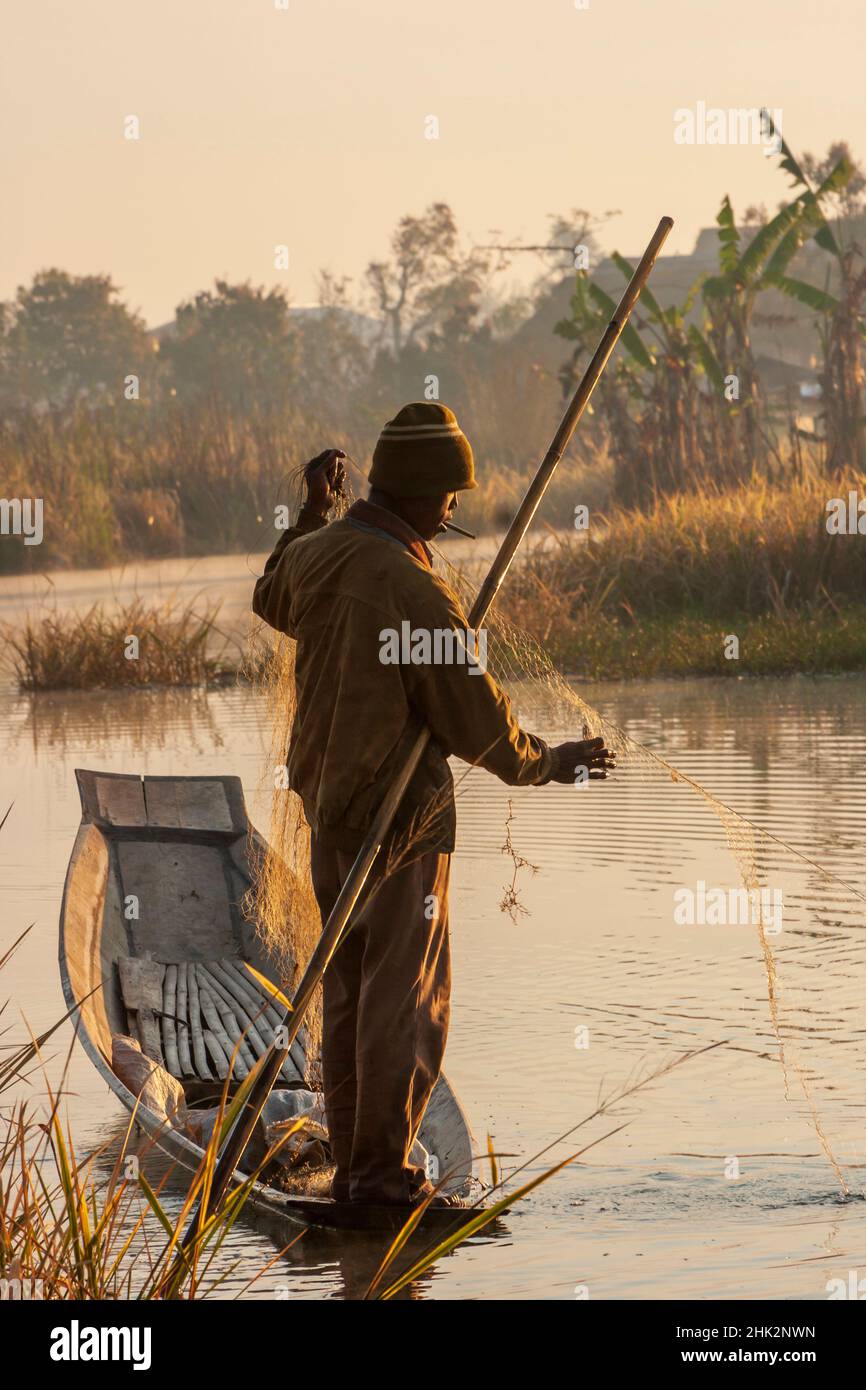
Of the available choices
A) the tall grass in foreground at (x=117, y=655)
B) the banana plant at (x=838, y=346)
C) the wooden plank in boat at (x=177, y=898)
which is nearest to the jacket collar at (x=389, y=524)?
the wooden plank in boat at (x=177, y=898)

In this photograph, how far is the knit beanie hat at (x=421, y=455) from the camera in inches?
195

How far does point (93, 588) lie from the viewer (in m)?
27.0

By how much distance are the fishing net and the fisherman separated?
0.75 ft

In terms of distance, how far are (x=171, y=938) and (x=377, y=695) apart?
3.47 metres

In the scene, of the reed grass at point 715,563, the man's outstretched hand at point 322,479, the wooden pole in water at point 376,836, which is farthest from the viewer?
the reed grass at point 715,563

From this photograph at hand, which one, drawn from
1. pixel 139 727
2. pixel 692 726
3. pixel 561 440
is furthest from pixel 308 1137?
pixel 139 727

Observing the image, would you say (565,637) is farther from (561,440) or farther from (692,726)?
(561,440)

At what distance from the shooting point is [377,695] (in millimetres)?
4840

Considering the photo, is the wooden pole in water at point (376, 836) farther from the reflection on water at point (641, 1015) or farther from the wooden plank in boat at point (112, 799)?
the wooden plank in boat at point (112, 799)

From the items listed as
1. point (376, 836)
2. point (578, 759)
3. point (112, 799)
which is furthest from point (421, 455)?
point (112, 799)

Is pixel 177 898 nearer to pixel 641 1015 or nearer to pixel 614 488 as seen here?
pixel 641 1015

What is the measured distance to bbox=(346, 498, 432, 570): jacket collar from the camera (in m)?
4.97

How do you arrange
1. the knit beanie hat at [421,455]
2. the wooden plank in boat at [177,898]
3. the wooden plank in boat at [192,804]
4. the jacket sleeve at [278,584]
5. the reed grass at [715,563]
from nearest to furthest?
1. the knit beanie hat at [421,455]
2. the jacket sleeve at [278,584]
3. the wooden plank in boat at [177,898]
4. the wooden plank in boat at [192,804]
5. the reed grass at [715,563]

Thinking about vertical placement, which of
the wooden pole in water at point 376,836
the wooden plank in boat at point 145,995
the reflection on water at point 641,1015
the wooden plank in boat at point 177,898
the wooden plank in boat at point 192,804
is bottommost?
the reflection on water at point 641,1015
